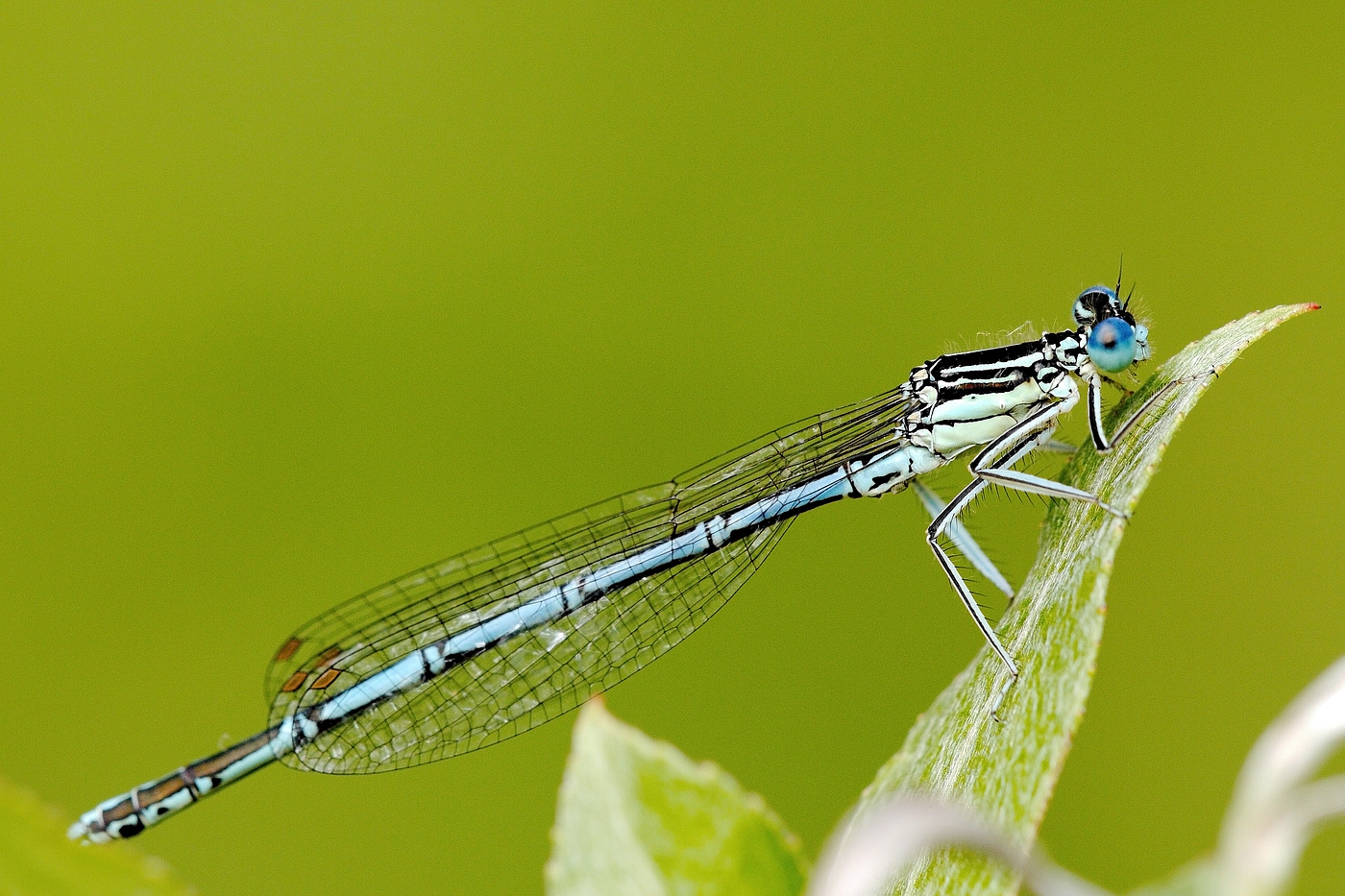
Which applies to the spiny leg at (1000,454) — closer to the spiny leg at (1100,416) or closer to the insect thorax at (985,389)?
the insect thorax at (985,389)

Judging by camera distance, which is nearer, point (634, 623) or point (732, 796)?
point (732, 796)

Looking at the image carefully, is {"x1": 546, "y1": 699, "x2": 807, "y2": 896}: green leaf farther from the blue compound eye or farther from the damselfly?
the damselfly

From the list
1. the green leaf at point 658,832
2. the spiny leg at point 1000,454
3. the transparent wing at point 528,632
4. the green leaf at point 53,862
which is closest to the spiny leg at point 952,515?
the spiny leg at point 1000,454

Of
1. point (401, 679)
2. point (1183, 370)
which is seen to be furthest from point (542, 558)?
point (1183, 370)

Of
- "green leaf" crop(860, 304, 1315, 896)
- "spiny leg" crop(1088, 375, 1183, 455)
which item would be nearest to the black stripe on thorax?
"spiny leg" crop(1088, 375, 1183, 455)

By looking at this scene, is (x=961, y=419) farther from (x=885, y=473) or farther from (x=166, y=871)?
(x=166, y=871)
